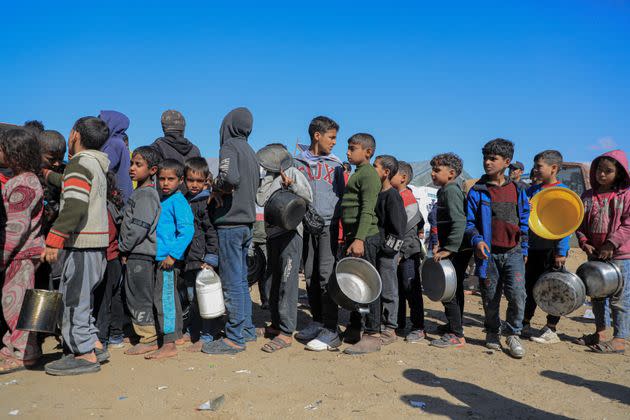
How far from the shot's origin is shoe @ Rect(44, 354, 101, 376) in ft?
12.6

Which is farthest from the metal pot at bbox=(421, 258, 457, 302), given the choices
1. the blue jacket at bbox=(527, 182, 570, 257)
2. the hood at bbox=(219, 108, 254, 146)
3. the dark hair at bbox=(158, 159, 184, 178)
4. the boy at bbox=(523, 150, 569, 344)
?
the dark hair at bbox=(158, 159, 184, 178)

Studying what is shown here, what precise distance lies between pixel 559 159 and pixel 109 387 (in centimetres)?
534

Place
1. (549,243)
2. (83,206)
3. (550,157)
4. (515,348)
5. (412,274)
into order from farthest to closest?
1. (550,157)
2. (549,243)
3. (412,274)
4. (515,348)
5. (83,206)

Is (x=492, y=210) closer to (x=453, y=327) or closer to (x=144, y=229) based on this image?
(x=453, y=327)

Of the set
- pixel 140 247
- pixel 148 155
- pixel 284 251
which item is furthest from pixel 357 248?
pixel 148 155

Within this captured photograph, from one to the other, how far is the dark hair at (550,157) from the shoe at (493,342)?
221 cm

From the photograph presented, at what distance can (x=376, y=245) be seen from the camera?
4926 mm

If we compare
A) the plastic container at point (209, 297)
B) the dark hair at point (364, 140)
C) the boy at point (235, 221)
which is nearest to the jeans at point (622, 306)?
the dark hair at point (364, 140)

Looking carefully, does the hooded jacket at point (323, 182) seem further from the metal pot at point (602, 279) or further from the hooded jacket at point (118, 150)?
the metal pot at point (602, 279)

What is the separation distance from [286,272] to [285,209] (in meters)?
0.67

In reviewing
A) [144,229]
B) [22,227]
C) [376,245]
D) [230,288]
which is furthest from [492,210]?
[22,227]

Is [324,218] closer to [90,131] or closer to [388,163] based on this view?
[388,163]

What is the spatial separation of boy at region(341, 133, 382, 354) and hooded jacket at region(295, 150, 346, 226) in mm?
171

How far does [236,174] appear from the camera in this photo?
449cm
